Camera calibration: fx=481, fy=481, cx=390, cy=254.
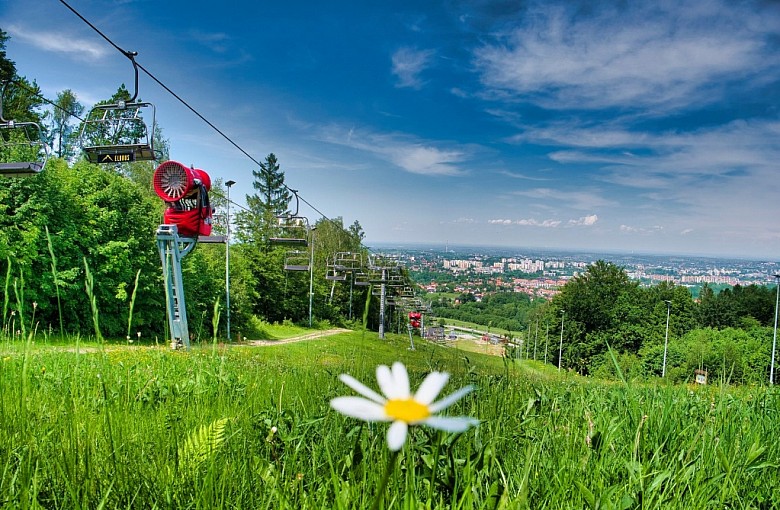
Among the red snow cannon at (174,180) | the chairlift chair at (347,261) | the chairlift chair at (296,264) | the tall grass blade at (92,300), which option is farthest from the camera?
the chairlift chair at (347,261)

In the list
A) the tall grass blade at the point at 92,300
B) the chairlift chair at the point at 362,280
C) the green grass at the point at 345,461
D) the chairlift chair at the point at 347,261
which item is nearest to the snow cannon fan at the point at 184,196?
the green grass at the point at 345,461

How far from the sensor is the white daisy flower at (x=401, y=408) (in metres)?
0.24

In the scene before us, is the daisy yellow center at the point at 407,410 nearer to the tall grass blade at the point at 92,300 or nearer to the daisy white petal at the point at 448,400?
the daisy white petal at the point at 448,400

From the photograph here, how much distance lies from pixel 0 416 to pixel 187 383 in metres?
1.10

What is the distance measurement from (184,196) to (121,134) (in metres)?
Answer: 2.50

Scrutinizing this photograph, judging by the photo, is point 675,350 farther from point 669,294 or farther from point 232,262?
point 232,262

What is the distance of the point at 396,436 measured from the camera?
249 mm

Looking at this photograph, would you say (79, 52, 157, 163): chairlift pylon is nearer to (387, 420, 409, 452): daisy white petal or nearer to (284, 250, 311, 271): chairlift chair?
(387, 420, 409, 452): daisy white petal

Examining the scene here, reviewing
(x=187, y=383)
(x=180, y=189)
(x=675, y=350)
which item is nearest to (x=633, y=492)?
(x=187, y=383)

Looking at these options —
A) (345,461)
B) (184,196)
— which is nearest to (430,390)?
(345,461)

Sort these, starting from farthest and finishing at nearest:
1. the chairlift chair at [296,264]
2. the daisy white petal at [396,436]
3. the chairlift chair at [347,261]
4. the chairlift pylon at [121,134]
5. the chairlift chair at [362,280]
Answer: the chairlift chair at [362,280], the chairlift chair at [347,261], the chairlift chair at [296,264], the chairlift pylon at [121,134], the daisy white petal at [396,436]

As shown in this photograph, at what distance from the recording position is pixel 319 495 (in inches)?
42.6

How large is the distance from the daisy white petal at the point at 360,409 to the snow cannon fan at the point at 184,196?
Result: 36.5 ft

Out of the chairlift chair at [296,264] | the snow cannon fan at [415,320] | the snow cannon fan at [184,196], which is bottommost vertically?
the snow cannon fan at [415,320]
